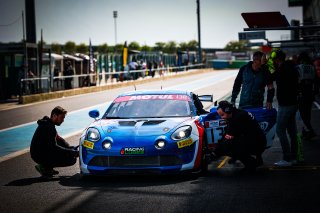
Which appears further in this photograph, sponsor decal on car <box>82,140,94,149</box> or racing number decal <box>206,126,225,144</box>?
racing number decal <box>206,126,225,144</box>

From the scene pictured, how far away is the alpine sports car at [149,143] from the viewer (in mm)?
8320

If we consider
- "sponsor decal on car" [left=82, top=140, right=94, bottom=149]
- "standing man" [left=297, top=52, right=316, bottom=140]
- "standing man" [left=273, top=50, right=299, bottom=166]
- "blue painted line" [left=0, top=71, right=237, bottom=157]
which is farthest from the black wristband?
"blue painted line" [left=0, top=71, right=237, bottom=157]

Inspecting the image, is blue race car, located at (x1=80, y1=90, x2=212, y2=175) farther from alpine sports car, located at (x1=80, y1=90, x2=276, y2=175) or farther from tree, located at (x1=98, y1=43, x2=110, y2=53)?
tree, located at (x1=98, y1=43, x2=110, y2=53)

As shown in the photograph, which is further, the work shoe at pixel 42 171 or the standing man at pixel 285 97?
the standing man at pixel 285 97

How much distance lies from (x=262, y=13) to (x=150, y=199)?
4860 millimetres

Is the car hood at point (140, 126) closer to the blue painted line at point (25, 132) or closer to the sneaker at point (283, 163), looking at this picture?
the sneaker at point (283, 163)

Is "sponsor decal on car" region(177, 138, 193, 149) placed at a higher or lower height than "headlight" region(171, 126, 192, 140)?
lower

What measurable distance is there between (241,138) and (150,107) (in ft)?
5.09

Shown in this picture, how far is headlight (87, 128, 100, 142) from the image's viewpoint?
8.60 m

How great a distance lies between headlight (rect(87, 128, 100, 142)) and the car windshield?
861 mm

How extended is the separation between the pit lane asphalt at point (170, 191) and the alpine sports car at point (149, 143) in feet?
0.72

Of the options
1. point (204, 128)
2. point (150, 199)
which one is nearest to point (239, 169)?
point (204, 128)

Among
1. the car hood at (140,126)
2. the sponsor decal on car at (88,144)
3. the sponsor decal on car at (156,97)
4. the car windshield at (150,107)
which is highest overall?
the sponsor decal on car at (156,97)

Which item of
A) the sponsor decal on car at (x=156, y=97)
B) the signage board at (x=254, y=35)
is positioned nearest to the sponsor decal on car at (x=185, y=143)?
the sponsor decal on car at (x=156, y=97)
